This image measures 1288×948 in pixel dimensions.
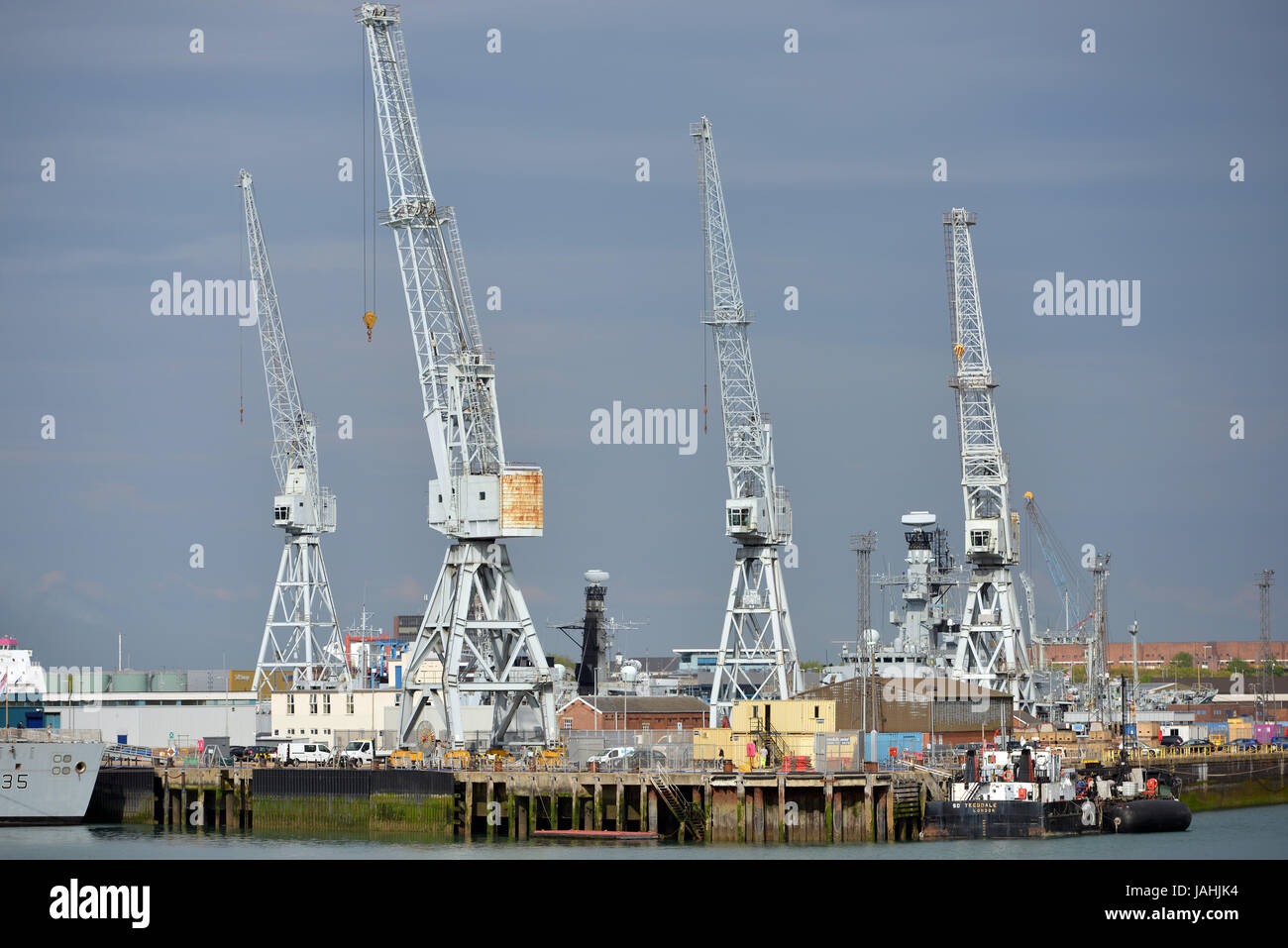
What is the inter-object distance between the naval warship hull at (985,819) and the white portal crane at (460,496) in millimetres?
20612

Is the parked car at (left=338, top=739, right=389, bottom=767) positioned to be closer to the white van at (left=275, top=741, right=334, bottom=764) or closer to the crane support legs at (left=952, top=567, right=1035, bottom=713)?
the white van at (left=275, top=741, right=334, bottom=764)

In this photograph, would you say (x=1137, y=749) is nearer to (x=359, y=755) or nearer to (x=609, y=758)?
(x=609, y=758)

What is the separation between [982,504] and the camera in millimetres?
121938

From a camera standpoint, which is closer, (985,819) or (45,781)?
(985,819)

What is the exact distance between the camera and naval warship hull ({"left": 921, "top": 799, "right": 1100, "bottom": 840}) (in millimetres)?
71625

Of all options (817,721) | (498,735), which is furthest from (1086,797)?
(498,735)

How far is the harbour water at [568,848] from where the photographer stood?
6656 cm

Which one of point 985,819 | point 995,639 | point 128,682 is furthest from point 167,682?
point 985,819

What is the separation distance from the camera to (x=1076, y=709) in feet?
476

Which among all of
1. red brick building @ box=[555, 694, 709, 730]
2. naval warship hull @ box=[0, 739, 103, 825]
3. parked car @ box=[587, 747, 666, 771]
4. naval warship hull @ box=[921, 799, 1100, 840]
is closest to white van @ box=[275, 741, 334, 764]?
naval warship hull @ box=[0, 739, 103, 825]

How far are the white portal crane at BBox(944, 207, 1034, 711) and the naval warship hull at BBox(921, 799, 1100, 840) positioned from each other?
4775 cm

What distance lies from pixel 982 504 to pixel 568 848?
191 ft

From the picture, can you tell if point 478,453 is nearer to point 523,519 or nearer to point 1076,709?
point 523,519
